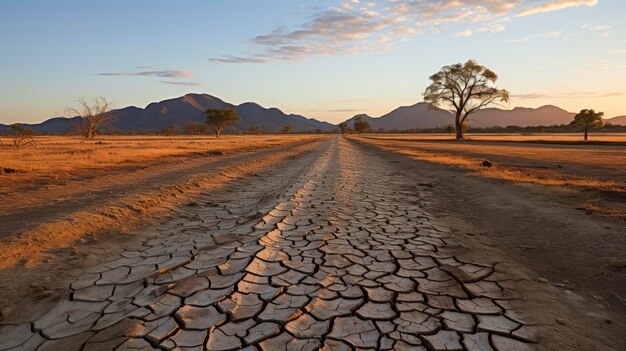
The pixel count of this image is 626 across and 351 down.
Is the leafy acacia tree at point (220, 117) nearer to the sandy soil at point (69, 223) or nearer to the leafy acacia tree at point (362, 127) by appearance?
the sandy soil at point (69, 223)

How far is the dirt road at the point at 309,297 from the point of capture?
262 cm

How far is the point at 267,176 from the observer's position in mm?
12602

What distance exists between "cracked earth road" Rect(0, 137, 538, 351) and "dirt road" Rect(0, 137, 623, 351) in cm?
1

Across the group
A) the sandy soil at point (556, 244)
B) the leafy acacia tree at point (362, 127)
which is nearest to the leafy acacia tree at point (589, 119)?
the sandy soil at point (556, 244)

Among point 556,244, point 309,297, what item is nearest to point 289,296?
point 309,297

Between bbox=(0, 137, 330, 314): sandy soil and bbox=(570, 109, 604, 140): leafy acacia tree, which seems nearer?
bbox=(0, 137, 330, 314): sandy soil

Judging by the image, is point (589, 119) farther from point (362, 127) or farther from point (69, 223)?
point (362, 127)

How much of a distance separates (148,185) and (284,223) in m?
5.47

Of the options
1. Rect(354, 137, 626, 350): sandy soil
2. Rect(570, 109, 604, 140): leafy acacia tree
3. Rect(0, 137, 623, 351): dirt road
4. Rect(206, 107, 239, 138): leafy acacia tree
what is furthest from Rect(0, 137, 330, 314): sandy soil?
Rect(206, 107, 239, 138): leafy acacia tree

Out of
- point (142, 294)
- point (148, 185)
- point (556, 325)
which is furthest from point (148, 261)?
point (148, 185)

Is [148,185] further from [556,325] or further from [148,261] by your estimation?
[556,325]

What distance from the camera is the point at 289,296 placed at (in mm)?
3303

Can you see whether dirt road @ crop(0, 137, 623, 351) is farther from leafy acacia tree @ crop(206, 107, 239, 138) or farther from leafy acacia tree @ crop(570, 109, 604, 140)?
leafy acacia tree @ crop(206, 107, 239, 138)

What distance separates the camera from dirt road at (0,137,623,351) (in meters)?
2.62
